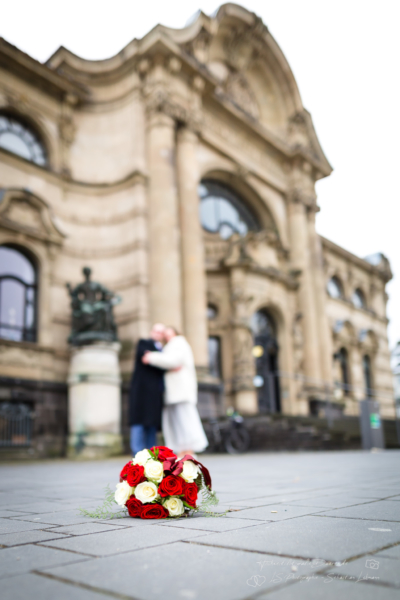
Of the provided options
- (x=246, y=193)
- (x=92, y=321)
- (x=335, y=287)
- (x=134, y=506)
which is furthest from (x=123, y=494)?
(x=335, y=287)

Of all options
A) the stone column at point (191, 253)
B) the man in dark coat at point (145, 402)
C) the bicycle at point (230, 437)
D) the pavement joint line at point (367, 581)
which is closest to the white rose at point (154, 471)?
the pavement joint line at point (367, 581)

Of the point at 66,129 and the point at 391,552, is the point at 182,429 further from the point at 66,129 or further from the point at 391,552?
the point at 66,129

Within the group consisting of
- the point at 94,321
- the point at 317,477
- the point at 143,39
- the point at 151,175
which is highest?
the point at 143,39

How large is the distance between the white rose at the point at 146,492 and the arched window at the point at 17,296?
13.0 metres

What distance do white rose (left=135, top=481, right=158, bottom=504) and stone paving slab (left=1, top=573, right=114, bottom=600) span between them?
1342 millimetres

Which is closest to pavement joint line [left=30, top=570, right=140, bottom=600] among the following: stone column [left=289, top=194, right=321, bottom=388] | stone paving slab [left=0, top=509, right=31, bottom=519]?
stone paving slab [left=0, top=509, right=31, bottom=519]

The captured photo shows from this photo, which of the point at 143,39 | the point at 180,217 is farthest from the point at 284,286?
the point at 143,39

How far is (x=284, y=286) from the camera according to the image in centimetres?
2381

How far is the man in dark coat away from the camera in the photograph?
7.95m

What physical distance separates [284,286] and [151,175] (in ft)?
28.3

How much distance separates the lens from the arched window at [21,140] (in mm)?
17109

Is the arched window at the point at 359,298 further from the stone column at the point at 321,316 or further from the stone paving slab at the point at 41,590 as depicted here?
the stone paving slab at the point at 41,590

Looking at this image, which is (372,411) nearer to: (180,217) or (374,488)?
(180,217)

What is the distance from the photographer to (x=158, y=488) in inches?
131
